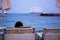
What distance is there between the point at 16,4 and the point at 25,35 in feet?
8.44

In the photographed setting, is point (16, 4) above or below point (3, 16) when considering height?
above

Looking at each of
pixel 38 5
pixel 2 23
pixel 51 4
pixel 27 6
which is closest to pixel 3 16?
pixel 2 23

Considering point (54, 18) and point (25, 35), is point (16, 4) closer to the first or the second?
point (54, 18)

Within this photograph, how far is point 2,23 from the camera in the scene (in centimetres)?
555

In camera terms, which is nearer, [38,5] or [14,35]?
[14,35]

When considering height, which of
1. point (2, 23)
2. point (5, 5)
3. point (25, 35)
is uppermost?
point (5, 5)

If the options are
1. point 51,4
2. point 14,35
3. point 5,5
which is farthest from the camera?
point 51,4

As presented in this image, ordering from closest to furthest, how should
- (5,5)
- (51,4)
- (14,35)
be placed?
(14,35) → (5,5) → (51,4)

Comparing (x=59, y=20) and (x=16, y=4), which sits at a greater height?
(x=16, y=4)

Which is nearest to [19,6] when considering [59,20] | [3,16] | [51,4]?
[3,16]

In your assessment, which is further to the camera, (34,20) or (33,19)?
(33,19)

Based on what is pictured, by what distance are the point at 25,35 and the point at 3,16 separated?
8.47 feet

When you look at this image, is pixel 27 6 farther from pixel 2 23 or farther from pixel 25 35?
pixel 25 35

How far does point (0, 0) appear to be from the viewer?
13.7ft
